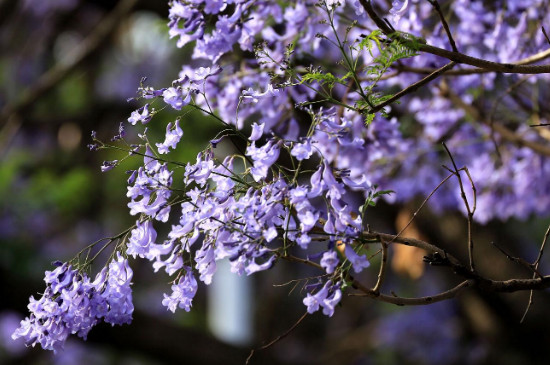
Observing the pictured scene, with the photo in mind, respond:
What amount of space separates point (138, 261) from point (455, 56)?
218 inches

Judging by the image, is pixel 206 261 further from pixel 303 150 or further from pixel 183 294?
pixel 303 150

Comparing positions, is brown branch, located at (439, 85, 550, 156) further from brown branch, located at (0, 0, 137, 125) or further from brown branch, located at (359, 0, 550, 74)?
brown branch, located at (0, 0, 137, 125)

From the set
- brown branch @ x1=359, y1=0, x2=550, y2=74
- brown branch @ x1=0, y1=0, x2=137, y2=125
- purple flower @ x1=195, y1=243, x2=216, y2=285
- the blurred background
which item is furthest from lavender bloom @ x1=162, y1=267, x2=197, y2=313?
brown branch @ x1=0, y1=0, x2=137, y2=125

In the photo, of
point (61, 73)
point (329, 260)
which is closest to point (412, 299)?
point (329, 260)

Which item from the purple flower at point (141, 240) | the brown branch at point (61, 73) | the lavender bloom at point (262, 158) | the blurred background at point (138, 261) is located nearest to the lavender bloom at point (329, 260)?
the lavender bloom at point (262, 158)

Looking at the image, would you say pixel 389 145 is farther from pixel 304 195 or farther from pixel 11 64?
pixel 11 64

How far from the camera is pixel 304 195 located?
1.44 meters

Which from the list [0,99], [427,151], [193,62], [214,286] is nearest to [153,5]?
[427,151]

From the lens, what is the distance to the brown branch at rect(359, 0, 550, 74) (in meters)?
1.49

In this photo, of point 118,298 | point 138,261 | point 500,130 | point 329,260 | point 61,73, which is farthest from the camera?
point 138,261

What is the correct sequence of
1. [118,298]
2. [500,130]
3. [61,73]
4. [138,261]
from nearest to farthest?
[118,298], [500,130], [61,73], [138,261]

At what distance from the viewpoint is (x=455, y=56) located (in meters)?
1.52

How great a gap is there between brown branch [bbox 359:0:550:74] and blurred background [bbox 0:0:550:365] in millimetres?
1364

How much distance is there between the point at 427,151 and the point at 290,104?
1.33 meters
